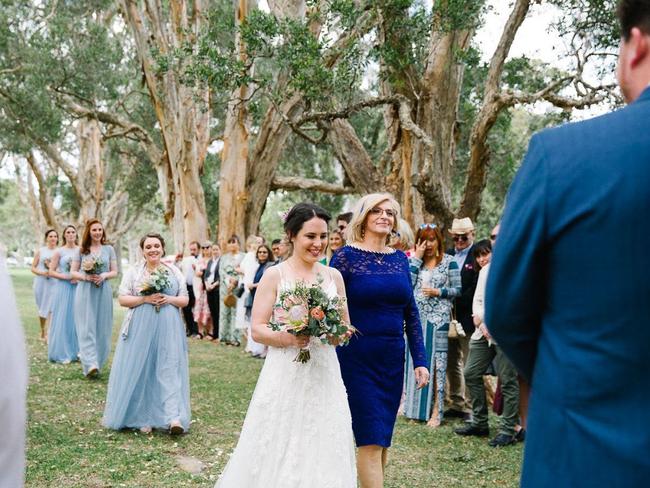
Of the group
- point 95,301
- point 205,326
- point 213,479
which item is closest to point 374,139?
point 205,326

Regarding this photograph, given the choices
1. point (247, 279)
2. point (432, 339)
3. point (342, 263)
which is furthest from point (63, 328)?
point (342, 263)

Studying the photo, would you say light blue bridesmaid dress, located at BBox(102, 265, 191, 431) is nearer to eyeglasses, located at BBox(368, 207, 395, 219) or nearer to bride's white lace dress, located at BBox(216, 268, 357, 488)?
bride's white lace dress, located at BBox(216, 268, 357, 488)

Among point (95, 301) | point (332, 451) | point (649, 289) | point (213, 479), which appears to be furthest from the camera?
point (95, 301)

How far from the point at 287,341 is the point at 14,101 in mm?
22770

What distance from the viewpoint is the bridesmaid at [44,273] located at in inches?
578

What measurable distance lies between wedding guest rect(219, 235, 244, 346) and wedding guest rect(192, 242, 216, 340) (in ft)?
2.99

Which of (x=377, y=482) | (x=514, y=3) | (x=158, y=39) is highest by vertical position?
(x=158, y=39)

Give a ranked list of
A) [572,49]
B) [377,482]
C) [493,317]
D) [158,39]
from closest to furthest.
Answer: [493,317] → [377,482] → [572,49] → [158,39]

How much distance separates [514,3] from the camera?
12.8 m

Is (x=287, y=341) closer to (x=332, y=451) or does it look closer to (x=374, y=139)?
(x=332, y=451)

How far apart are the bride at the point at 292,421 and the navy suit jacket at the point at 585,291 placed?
110 inches

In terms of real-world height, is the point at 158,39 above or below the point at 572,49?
above

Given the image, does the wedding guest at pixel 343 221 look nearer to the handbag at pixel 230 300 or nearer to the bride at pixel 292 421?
the bride at pixel 292 421

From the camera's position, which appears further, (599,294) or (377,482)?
(377,482)
